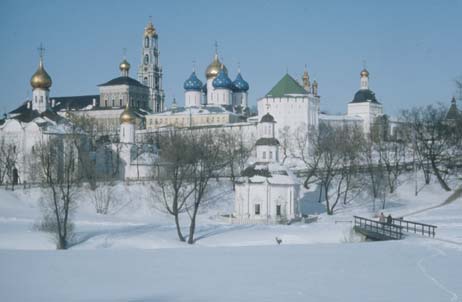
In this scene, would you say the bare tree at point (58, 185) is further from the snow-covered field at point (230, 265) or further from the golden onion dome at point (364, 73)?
the golden onion dome at point (364, 73)

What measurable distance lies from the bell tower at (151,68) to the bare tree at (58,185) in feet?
156

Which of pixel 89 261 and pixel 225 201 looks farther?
pixel 225 201

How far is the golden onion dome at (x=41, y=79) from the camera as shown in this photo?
61.3 metres

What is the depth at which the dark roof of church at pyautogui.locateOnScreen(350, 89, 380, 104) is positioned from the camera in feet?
293

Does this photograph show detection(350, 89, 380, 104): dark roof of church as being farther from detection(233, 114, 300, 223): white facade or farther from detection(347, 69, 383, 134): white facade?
detection(233, 114, 300, 223): white facade

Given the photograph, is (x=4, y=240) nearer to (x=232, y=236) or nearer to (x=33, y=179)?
(x=232, y=236)

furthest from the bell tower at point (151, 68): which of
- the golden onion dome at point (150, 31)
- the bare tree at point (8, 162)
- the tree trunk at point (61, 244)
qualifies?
the tree trunk at point (61, 244)

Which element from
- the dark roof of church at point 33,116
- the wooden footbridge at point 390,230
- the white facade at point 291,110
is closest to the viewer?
the wooden footbridge at point 390,230

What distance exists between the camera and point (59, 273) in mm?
20234

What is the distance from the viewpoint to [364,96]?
8950cm

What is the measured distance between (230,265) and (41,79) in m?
43.5

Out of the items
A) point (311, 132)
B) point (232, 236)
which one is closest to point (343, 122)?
point (311, 132)

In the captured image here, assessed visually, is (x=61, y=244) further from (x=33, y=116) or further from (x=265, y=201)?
(x=33, y=116)

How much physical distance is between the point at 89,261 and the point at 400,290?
9.65 metres
